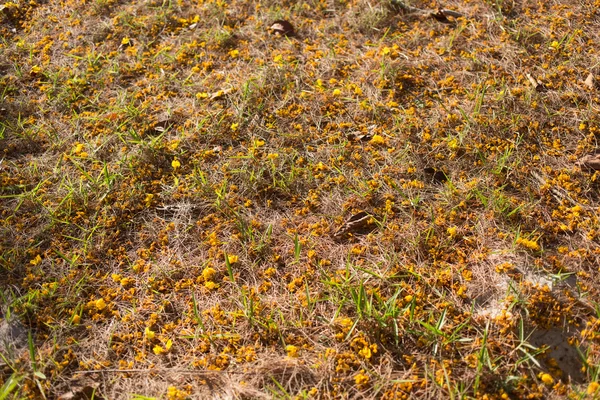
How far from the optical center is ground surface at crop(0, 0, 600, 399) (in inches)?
83.4

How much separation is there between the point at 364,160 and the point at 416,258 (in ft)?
2.07

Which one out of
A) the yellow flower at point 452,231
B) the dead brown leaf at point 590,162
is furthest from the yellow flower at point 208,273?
the dead brown leaf at point 590,162

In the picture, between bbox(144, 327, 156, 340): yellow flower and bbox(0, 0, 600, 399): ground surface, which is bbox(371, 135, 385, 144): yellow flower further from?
bbox(144, 327, 156, 340): yellow flower

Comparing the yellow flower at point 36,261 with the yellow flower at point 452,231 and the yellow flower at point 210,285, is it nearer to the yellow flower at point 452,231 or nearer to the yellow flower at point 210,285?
the yellow flower at point 210,285

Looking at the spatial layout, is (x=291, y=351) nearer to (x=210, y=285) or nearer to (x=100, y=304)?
Answer: (x=210, y=285)

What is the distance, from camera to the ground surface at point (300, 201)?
212 centimetres

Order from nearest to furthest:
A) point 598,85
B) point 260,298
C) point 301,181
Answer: point 260,298, point 301,181, point 598,85

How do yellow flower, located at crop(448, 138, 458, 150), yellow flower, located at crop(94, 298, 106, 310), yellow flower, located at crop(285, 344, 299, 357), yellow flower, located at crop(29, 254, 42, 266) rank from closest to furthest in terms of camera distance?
yellow flower, located at crop(285, 344, 299, 357) → yellow flower, located at crop(94, 298, 106, 310) → yellow flower, located at crop(29, 254, 42, 266) → yellow flower, located at crop(448, 138, 458, 150)

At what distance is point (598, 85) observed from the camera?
10.1ft

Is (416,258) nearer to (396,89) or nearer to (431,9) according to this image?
(396,89)

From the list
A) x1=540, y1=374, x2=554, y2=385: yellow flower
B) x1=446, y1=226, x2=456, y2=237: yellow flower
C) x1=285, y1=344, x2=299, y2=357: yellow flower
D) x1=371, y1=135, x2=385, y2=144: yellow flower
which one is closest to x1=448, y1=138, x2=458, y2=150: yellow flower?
x1=371, y1=135, x2=385, y2=144: yellow flower

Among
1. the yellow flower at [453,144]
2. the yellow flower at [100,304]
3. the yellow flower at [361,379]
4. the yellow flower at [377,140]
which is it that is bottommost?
the yellow flower at [361,379]

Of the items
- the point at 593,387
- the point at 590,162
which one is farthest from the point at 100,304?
the point at 590,162

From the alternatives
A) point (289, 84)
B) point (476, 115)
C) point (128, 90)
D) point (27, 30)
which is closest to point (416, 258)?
point (476, 115)
